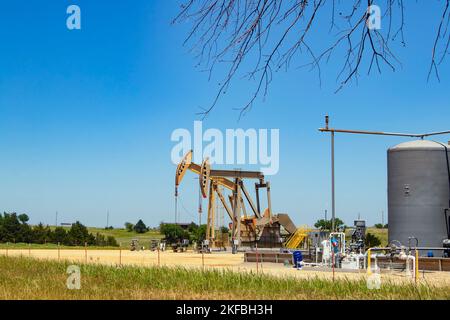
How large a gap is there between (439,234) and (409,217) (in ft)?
5.46

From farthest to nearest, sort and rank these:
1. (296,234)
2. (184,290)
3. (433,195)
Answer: (296,234) < (433,195) < (184,290)

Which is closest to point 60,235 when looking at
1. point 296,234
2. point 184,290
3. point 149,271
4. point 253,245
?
point 253,245

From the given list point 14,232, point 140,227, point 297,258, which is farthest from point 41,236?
point 140,227

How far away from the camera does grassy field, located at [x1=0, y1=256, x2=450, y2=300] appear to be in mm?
13570

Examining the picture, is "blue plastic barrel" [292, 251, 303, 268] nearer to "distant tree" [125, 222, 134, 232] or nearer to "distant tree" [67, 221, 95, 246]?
"distant tree" [67, 221, 95, 246]

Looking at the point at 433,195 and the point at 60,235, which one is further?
the point at 60,235

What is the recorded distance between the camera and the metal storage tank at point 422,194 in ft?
108

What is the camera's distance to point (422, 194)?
32.8m

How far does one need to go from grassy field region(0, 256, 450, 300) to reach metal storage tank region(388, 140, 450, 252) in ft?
52.1

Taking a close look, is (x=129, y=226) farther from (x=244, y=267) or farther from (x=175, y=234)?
(x=244, y=267)

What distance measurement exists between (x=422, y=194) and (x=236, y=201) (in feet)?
99.0

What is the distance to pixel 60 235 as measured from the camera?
82312 millimetres

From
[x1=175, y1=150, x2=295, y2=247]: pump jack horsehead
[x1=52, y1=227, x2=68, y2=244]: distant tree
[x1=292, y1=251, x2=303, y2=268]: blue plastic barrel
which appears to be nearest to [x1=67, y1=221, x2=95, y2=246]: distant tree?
[x1=52, y1=227, x2=68, y2=244]: distant tree
